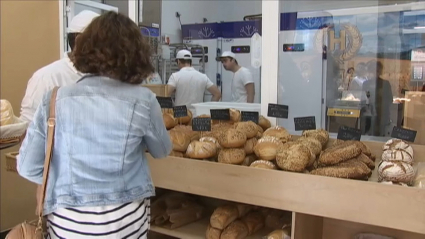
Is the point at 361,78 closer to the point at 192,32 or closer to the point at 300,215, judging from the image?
the point at 192,32

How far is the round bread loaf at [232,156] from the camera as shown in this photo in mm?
1886

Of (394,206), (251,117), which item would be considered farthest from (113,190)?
(251,117)

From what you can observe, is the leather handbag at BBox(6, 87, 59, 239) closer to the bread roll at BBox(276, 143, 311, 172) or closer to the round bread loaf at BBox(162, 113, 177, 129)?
the bread roll at BBox(276, 143, 311, 172)

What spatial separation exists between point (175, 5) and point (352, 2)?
2.31 meters

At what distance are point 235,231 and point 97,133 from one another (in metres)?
1.00

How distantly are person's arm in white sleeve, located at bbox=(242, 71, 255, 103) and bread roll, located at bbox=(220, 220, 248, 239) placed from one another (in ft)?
6.07

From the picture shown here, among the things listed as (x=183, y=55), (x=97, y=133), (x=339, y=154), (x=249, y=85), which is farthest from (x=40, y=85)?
(x=249, y=85)

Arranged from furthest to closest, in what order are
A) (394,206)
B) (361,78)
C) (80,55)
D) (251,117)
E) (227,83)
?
(227,83) → (361,78) → (251,117) → (394,206) → (80,55)

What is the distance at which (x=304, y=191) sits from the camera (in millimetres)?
1593

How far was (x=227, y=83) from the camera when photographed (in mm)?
5145

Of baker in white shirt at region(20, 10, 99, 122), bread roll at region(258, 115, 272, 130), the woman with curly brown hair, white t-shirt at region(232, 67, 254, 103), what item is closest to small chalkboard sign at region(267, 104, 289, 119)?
bread roll at region(258, 115, 272, 130)

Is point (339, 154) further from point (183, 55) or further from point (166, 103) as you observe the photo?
point (183, 55)

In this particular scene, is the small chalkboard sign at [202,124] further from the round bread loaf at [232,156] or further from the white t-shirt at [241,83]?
the white t-shirt at [241,83]

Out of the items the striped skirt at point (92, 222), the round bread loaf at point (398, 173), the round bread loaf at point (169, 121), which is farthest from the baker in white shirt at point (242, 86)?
the striped skirt at point (92, 222)
